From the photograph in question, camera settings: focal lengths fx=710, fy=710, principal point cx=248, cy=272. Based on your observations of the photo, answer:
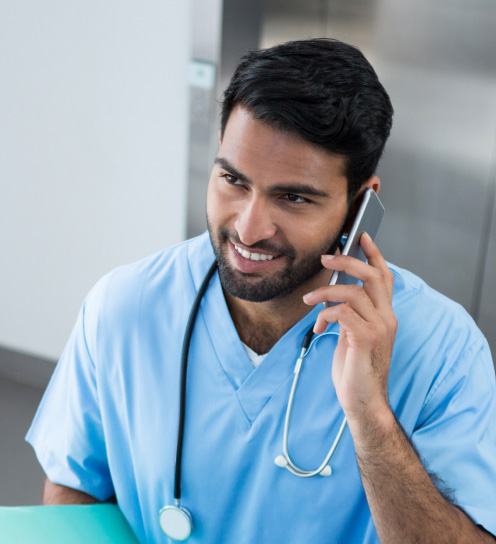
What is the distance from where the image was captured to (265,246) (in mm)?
1077

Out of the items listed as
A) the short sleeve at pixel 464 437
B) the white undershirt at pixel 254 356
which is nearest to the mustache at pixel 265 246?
the white undershirt at pixel 254 356

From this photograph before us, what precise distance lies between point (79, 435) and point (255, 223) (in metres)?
0.53

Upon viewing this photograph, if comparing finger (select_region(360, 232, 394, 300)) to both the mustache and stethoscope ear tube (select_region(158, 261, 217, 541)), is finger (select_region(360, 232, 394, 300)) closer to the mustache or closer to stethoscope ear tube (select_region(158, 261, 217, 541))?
the mustache

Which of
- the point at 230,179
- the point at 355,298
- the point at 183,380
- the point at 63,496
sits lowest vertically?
the point at 63,496

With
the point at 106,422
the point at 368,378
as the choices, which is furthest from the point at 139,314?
the point at 368,378

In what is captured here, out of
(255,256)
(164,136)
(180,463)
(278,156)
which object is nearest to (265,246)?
(255,256)

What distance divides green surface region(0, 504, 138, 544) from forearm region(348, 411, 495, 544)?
1.37ft

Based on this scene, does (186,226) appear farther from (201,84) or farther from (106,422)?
(106,422)

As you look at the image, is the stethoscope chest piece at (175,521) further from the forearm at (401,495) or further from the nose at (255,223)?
the nose at (255,223)

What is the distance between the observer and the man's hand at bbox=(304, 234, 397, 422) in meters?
0.99

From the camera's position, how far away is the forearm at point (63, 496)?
1.25m

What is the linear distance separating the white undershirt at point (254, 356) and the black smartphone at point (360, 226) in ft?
0.64

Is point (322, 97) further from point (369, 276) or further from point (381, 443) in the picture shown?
point (381, 443)

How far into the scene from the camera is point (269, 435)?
3.69ft
